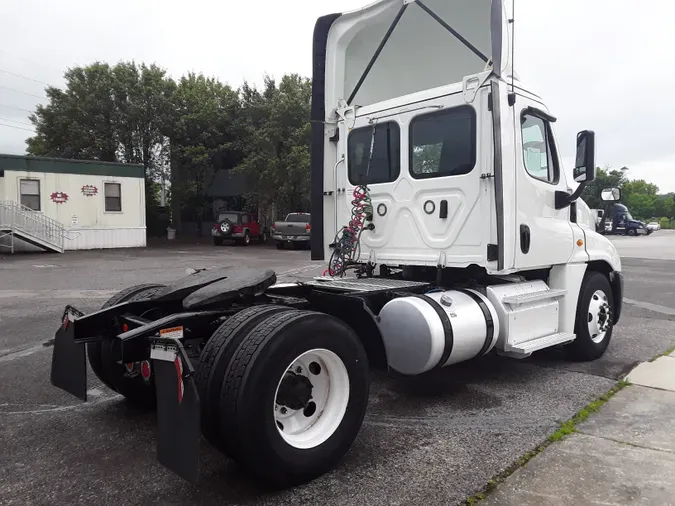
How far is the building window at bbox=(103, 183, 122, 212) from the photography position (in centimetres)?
2525

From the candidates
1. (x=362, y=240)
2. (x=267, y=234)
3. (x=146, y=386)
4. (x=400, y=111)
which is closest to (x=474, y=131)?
(x=400, y=111)

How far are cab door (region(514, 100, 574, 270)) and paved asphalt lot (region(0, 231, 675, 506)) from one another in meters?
1.21

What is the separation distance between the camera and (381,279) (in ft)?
17.3

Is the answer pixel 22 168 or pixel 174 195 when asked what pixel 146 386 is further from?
pixel 174 195

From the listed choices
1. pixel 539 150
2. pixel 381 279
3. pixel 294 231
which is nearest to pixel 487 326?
pixel 381 279

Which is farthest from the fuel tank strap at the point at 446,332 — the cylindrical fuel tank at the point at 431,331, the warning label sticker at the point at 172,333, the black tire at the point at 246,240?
the black tire at the point at 246,240

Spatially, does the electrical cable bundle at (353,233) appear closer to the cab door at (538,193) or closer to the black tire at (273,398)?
the cab door at (538,193)

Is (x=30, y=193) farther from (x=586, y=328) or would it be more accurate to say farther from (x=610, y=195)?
(x=586, y=328)

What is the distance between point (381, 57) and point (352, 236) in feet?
6.82

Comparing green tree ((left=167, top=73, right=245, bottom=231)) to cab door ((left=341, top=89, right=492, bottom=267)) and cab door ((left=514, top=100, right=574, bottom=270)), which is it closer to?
cab door ((left=341, top=89, right=492, bottom=267))

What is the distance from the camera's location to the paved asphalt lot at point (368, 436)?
3062mm

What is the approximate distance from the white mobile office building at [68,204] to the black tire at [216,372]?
72.3 ft

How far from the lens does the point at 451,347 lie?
4.27 meters

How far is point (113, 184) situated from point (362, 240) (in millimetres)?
22561
